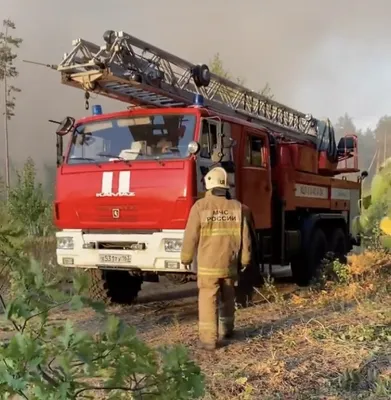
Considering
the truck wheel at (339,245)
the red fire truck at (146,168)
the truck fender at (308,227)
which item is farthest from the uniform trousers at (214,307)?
the truck wheel at (339,245)

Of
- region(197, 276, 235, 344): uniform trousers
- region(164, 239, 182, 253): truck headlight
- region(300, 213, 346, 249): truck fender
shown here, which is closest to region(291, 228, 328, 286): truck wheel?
region(300, 213, 346, 249): truck fender

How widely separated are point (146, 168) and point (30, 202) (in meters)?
8.81

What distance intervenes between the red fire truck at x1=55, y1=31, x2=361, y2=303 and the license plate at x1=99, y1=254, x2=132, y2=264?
0.01m

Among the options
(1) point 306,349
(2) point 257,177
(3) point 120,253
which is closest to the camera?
(1) point 306,349

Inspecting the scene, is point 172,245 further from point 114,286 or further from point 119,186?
point 114,286

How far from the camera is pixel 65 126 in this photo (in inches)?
268

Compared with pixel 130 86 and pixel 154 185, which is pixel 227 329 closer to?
pixel 154 185

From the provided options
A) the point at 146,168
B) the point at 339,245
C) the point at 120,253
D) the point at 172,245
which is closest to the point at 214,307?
the point at 172,245

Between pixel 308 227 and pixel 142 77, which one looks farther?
pixel 308 227

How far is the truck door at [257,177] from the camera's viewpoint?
6887mm

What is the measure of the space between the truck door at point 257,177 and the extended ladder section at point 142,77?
94 cm

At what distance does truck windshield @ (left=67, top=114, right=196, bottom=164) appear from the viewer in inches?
242

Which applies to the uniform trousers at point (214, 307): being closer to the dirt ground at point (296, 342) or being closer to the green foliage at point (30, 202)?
the dirt ground at point (296, 342)

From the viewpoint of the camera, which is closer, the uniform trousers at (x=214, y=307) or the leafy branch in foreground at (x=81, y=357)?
the leafy branch in foreground at (x=81, y=357)
